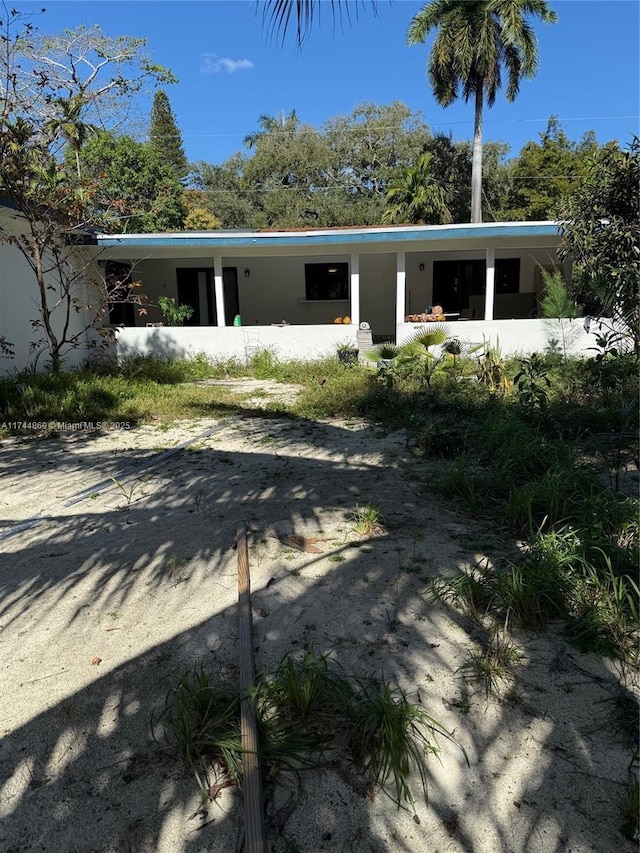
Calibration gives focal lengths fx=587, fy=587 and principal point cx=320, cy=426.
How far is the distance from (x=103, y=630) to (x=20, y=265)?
9780 millimetres

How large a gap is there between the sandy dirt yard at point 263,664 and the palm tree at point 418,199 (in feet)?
66.5

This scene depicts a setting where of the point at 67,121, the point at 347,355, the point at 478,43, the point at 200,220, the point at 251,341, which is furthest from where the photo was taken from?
the point at 200,220

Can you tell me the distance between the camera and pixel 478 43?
20641 mm

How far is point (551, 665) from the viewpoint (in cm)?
254

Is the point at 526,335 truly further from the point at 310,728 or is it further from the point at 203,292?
the point at 310,728

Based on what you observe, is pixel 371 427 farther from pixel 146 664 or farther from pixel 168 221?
pixel 168 221

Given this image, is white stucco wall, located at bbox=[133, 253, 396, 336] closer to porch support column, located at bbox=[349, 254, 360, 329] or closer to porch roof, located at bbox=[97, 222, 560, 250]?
porch support column, located at bbox=[349, 254, 360, 329]

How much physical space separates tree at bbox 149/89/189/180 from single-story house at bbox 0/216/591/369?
2625 centimetres

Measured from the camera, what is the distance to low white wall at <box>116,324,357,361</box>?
13.8m

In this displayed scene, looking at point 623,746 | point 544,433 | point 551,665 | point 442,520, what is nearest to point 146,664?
point 551,665

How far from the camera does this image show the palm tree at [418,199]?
22.8 m

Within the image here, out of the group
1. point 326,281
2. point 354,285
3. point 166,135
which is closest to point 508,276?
point 326,281

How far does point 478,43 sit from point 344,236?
13131mm

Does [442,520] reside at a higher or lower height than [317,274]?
lower
